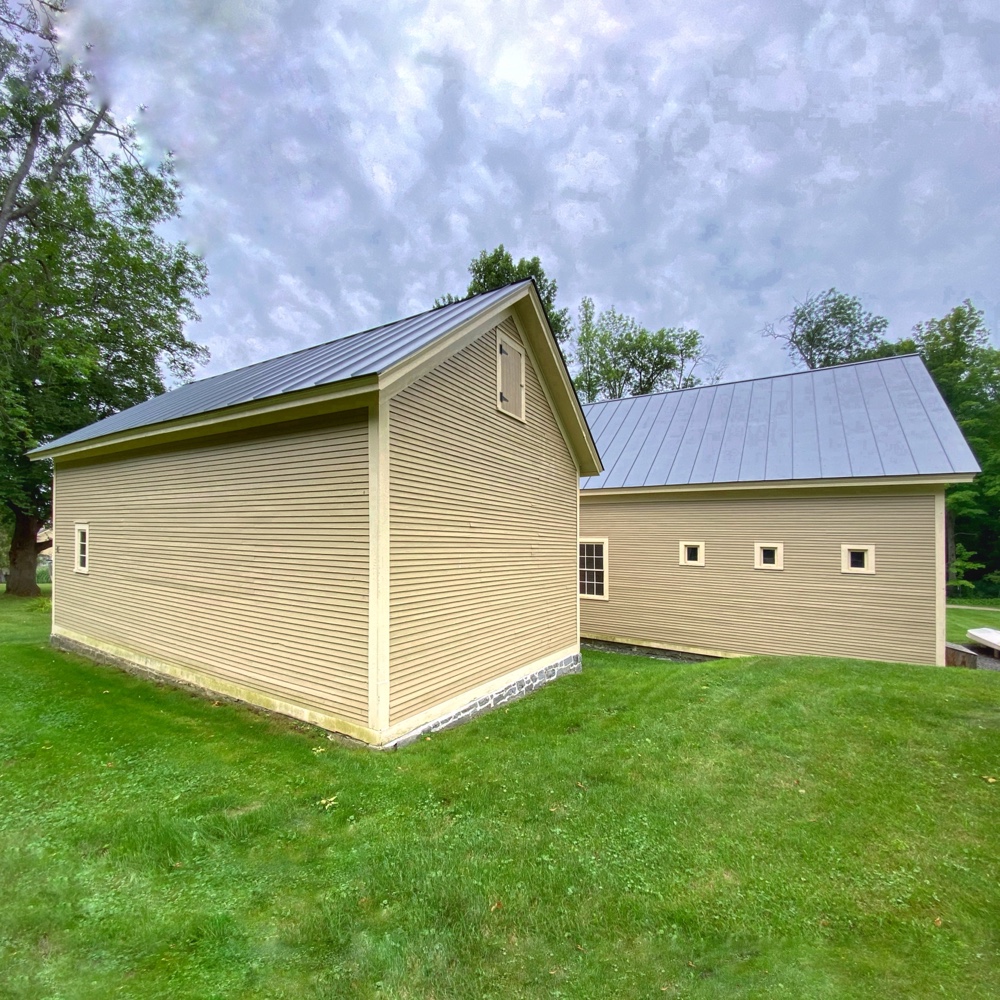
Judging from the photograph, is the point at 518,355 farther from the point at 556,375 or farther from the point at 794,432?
the point at 794,432

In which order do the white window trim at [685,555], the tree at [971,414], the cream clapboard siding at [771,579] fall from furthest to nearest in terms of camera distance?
the tree at [971,414] < the white window trim at [685,555] < the cream clapboard siding at [771,579]

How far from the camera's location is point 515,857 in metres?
3.10

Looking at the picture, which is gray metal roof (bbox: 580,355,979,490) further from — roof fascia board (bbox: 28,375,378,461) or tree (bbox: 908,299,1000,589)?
tree (bbox: 908,299,1000,589)

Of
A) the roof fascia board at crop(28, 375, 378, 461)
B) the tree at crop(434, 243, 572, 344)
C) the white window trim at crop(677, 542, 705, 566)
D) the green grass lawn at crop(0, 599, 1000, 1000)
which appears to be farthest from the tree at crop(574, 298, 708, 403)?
the green grass lawn at crop(0, 599, 1000, 1000)

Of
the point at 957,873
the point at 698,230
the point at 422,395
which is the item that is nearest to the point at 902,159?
the point at 698,230

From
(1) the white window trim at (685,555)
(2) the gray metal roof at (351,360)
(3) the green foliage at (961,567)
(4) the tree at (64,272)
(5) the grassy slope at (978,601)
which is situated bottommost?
(5) the grassy slope at (978,601)

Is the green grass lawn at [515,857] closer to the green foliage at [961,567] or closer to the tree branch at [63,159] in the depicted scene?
the tree branch at [63,159]

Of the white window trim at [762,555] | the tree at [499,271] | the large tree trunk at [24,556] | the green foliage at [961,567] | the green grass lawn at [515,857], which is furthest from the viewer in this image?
the green foliage at [961,567]

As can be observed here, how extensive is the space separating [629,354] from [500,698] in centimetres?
2691

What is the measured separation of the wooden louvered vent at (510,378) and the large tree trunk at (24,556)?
20836mm

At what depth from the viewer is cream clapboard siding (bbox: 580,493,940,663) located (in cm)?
894

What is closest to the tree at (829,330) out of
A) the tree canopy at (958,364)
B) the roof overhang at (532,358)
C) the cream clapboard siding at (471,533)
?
the tree canopy at (958,364)

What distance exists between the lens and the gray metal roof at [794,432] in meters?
9.30

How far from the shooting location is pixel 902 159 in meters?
14.7
